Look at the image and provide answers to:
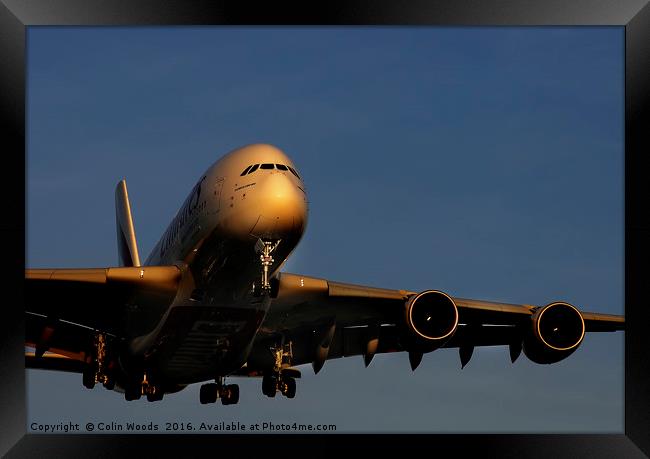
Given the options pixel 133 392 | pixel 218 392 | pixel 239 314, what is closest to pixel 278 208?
pixel 239 314

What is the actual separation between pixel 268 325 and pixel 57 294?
477 cm

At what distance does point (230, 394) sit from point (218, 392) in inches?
12.5

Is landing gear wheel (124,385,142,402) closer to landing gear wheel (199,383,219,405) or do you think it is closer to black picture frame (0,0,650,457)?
landing gear wheel (199,383,219,405)

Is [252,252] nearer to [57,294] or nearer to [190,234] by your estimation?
[190,234]

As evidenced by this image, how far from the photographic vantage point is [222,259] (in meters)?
Result: 21.8

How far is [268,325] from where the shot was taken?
25.6 meters

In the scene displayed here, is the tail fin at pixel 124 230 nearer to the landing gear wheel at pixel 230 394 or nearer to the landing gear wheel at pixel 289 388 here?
the landing gear wheel at pixel 230 394

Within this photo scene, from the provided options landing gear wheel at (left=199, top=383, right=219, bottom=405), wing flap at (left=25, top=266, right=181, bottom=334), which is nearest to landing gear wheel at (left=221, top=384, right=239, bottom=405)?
landing gear wheel at (left=199, top=383, right=219, bottom=405)

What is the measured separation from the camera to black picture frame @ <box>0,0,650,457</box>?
17.2 metres

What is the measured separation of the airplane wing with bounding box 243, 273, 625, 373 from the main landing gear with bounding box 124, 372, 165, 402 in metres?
2.33

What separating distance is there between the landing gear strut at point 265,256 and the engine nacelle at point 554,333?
6.55 meters

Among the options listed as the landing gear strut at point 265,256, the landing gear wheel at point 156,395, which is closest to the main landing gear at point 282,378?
the landing gear wheel at point 156,395

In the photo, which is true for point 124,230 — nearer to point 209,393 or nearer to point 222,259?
point 209,393

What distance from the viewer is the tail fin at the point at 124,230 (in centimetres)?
3638
